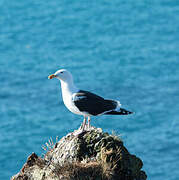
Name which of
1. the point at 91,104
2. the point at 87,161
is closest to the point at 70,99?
the point at 91,104

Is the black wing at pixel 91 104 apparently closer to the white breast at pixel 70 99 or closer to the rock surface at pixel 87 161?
the white breast at pixel 70 99

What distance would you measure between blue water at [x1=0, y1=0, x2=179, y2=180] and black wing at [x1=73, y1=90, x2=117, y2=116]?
Answer: 1758cm

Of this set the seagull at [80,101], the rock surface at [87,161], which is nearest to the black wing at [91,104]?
the seagull at [80,101]

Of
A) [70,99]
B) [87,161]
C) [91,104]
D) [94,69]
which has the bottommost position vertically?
[87,161]

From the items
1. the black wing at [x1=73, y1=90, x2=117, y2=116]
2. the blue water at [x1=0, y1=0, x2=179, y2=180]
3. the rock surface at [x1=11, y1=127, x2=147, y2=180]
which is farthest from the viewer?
the blue water at [x1=0, y1=0, x2=179, y2=180]

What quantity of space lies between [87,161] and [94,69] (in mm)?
26995

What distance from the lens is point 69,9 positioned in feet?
151

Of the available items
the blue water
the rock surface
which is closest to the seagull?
the rock surface

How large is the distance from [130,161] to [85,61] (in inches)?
1082

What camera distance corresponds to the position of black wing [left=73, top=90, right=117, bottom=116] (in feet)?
45.7

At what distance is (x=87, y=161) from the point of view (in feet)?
43.3

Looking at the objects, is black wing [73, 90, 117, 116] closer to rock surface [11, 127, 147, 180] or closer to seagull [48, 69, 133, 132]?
seagull [48, 69, 133, 132]

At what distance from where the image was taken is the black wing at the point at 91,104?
13930 mm

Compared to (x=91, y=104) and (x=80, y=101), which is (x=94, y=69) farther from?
(x=80, y=101)
